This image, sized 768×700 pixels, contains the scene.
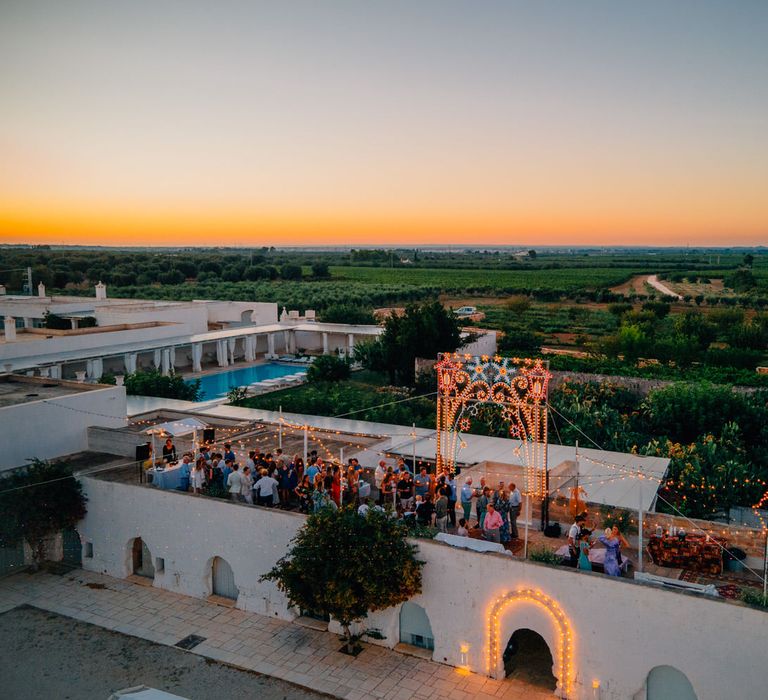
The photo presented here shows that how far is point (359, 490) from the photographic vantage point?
1409 centimetres

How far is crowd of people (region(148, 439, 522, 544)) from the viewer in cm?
1280

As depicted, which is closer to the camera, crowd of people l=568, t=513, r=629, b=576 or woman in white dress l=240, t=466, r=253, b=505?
crowd of people l=568, t=513, r=629, b=576

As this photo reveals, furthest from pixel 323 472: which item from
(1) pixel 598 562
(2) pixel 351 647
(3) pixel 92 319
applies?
(3) pixel 92 319

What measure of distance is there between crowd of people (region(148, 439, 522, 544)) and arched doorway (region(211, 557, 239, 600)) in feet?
4.62

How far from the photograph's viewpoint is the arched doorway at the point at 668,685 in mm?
10312

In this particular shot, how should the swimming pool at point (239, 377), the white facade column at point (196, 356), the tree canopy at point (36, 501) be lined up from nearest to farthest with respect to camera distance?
the tree canopy at point (36, 501)
the swimming pool at point (239, 377)
the white facade column at point (196, 356)

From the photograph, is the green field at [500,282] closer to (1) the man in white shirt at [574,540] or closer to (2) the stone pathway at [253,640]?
(2) the stone pathway at [253,640]

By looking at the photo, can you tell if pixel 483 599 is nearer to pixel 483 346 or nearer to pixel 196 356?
pixel 483 346

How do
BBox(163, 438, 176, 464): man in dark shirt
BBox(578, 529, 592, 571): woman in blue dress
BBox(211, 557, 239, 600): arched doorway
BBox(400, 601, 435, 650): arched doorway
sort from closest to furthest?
BBox(578, 529, 592, 571): woman in blue dress, BBox(400, 601, 435, 650): arched doorway, BBox(211, 557, 239, 600): arched doorway, BBox(163, 438, 176, 464): man in dark shirt

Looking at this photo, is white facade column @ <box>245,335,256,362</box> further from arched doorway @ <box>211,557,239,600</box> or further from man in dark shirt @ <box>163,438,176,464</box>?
arched doorway @ <box>211,557,239,600</box>

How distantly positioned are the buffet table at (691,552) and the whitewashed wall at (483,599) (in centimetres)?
145

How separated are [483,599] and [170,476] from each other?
6.88 meters

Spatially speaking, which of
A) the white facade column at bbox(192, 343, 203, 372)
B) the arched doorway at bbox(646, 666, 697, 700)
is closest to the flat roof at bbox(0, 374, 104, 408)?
the arched doorway at bbox(646, 666, 697, 700)

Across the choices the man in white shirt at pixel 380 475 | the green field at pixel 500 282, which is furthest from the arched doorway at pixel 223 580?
the green field at pixel 500 282
